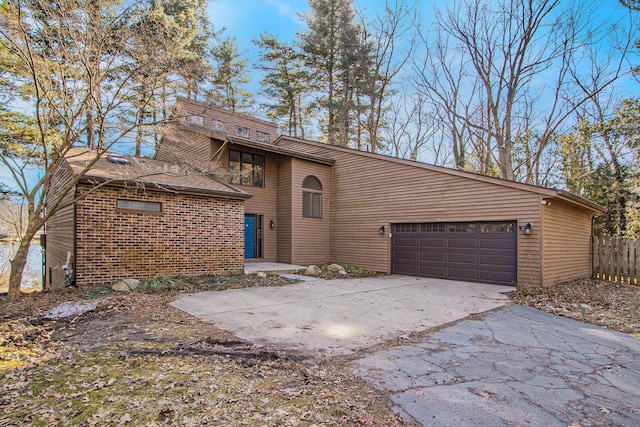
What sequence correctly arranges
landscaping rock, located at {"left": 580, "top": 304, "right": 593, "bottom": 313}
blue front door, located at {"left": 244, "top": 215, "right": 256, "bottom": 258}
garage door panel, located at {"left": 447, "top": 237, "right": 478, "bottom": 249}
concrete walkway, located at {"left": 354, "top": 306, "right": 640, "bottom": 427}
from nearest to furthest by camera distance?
1. concrete walkway, located at {"left": 354, "top": 306, "right": 640, "bottom": 427}
2. landscaping rock, located at {"left": 580, "top": 304, "right": 593, "bottom": 313}
3. garage door panel, located at {"left": 447, "top": 237, "right": 478, "bottom": 249}
4. blue front door, located at {"left": 244, "top": 215, "right": 256, "bottom": 258}

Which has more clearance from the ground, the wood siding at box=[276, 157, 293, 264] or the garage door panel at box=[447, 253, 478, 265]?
the wood siding at box=[276, 157, 293, 264]

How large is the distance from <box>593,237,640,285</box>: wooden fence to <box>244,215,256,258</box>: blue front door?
12337 mm

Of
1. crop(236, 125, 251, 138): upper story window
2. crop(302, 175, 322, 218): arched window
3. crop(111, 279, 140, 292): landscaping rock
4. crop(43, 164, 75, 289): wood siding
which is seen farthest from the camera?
crop(236, 125, 251, 138): upper story window

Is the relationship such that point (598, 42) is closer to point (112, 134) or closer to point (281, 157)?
point (281, 157)

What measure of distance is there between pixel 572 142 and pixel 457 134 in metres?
5.73

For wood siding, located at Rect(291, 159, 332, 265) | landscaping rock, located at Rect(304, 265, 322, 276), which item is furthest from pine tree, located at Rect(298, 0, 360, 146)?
landscaping rock, located at Rect(304, 265, 322, 276)

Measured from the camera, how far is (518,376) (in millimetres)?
3371

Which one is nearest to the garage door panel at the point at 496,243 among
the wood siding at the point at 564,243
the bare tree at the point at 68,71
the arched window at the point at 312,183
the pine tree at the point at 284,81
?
the wood siding at the point at 564,243

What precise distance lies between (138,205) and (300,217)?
6.06 meters

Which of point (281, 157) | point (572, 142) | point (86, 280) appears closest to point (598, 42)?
point (572, 142)

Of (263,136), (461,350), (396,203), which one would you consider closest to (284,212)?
(396,203)

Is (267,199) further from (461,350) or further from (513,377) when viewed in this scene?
(513,377)

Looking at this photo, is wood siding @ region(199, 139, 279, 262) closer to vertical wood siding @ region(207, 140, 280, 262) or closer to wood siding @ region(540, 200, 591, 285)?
vertical wood siding @ region(207, 140, 280, 262)

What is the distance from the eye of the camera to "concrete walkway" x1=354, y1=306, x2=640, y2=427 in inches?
104
